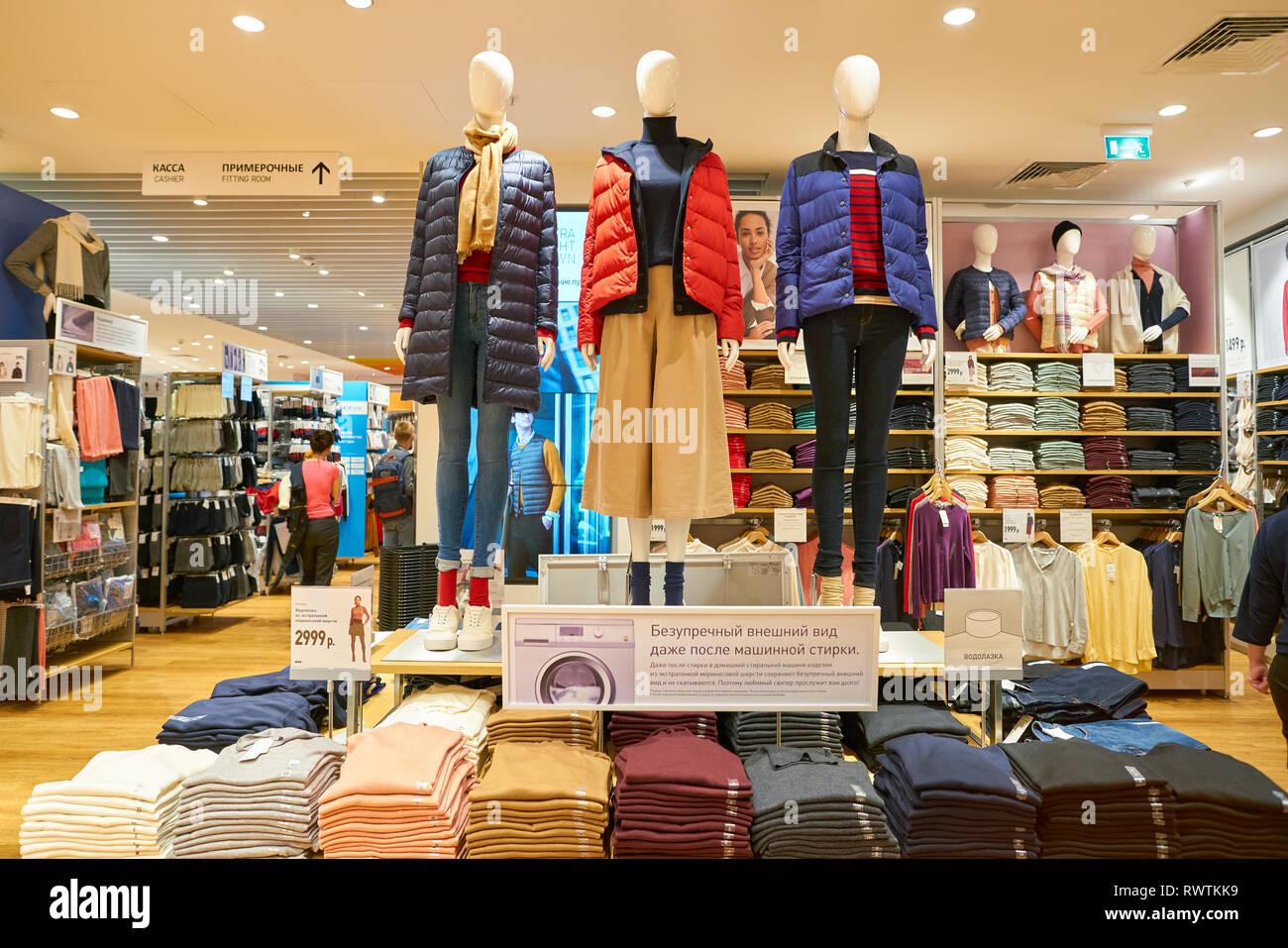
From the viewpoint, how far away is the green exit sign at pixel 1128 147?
13.8ft

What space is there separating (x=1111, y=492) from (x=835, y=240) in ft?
11.7

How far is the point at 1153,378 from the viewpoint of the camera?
191 inches

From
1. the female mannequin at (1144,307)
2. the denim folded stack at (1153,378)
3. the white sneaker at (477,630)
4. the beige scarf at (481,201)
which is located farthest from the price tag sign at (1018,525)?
the beige scarf at (481,201)

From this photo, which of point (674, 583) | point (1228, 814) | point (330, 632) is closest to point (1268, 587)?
point (1228, 814)

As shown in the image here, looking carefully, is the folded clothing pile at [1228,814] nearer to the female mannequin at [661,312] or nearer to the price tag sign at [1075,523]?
the female mannequin at [661,312]

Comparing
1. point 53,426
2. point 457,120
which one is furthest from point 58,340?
point 457,120

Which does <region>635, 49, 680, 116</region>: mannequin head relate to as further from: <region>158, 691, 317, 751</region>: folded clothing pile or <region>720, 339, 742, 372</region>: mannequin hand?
<region>158, 691, 317, 751</region>: folded clothing pile

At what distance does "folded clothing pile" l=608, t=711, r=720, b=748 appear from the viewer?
2.17 metres

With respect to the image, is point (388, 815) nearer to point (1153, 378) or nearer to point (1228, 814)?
point (1228, 814)

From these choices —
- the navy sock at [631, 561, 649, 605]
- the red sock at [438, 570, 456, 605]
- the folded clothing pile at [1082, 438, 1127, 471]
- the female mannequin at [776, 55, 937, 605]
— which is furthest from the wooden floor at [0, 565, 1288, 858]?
the folded clothing pile at [1082, 438, 1127, 471]

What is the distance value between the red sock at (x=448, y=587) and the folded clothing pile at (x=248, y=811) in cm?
68

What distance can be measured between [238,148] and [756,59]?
10.4 feet
